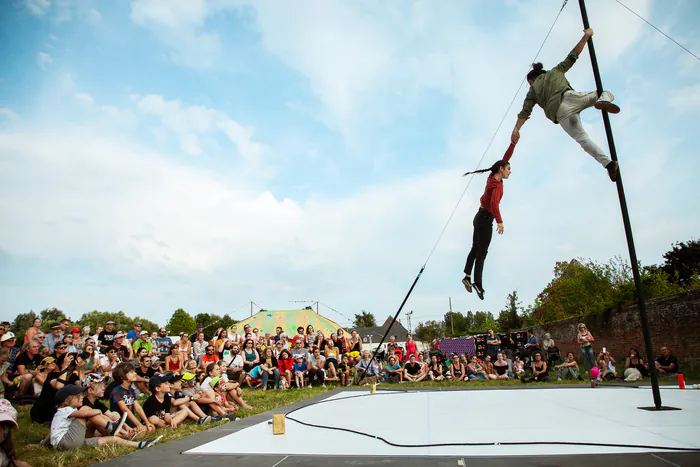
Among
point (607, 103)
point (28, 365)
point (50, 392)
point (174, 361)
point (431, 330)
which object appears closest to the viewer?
point (607, 103)

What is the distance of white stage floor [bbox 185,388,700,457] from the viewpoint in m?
3.02

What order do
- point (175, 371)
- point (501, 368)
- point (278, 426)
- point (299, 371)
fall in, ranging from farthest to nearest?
point (501, 368) → point (299, 371) → point (175, 371) → point (278, 426)

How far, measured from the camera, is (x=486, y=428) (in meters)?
3.82

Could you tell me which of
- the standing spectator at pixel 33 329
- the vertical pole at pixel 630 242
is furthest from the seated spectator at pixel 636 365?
the standing spectator at pixel 33 329

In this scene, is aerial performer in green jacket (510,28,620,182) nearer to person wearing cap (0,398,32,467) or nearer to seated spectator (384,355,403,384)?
person wearing cap (0,398,32,467)

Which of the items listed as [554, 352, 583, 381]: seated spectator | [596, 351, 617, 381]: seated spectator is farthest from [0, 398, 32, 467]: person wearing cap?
[596, 351, 617, 381]: seated spectator

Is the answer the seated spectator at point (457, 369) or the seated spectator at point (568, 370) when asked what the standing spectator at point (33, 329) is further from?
the seated spectator at point (568, 370)

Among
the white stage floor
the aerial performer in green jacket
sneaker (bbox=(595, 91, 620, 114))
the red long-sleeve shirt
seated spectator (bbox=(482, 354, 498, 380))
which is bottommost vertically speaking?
seated spectator (bbox=(482, 354, 498, 380))

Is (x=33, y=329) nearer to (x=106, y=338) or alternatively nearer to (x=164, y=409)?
(x=106, y=338)

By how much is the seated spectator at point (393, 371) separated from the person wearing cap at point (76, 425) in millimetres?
7957

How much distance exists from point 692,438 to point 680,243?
22.5 meters

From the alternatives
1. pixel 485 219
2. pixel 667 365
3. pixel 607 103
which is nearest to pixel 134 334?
pixel 485 219

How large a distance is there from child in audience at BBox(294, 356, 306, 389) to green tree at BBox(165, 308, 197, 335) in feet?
176

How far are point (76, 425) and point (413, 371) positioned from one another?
8670mm
